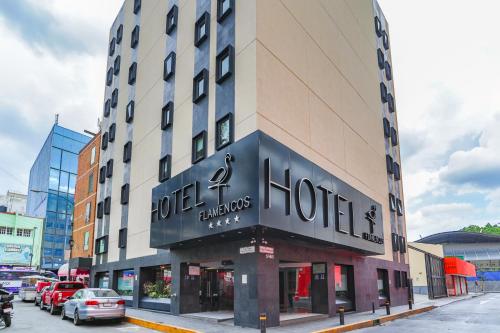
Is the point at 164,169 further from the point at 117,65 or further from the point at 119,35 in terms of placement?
the point at 119,35

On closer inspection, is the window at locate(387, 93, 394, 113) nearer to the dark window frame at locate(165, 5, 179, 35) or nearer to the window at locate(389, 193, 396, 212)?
the window at locate(389, 193, 396, 212)

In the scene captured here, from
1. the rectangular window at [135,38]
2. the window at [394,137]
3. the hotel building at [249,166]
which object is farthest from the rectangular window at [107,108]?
the window at [394,137]

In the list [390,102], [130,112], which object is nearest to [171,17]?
[130,112]

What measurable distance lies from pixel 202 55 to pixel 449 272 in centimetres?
3949

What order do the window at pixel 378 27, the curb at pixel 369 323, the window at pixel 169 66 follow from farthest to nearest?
the window at pixel 378 27, the window at pixel 169 66, the curb at pixel 369 323

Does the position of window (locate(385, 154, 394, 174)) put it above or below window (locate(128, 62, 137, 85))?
below

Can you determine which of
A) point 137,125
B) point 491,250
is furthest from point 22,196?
point 491,250

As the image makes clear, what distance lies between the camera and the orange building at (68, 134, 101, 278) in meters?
35.3

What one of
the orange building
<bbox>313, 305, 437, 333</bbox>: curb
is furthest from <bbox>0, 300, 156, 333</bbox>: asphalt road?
the orange building

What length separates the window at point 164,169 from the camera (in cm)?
2384

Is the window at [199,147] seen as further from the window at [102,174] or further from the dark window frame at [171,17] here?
the window at [102,174]

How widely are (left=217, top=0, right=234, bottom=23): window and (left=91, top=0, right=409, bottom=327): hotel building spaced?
113 mm

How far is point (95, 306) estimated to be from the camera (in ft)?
55.4

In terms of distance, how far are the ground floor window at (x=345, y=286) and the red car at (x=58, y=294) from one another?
50.3 feet
